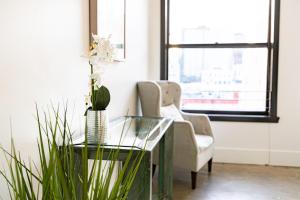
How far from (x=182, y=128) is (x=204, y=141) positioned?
0.39 m

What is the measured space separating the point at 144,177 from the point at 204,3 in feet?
9.65

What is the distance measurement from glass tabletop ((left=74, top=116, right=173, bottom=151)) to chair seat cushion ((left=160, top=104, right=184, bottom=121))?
0.73 m

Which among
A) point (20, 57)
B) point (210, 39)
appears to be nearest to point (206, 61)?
point (210, 39)

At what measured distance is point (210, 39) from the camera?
3.86 m

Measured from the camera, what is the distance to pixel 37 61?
133 centimetres

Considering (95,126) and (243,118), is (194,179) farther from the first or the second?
(95,126)

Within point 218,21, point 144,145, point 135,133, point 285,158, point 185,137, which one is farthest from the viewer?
point 218,21

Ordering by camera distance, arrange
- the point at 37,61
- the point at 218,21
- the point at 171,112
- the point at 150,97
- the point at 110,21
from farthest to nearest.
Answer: the point at 218,21, the point at 171,112, the point at 150,97, the point at 110,21, the point at 37,61

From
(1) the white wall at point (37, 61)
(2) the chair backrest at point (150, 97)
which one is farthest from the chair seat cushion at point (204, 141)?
(1) the white wall at point (37, 61)

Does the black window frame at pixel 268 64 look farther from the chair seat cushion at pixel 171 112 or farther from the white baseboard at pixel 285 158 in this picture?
the chair seat cushion at pixel 171 112

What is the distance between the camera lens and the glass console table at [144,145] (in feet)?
4.74

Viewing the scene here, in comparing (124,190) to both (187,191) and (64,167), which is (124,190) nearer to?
(64,167)

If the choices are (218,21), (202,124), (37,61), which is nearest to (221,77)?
(218,21)

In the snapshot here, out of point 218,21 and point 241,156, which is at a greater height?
point 218,21
